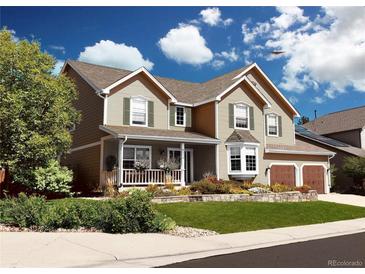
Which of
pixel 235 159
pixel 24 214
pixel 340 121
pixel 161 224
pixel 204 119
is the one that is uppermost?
pixel 340 121

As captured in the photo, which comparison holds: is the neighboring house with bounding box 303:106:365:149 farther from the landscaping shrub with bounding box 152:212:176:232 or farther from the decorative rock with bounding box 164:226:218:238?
the landscaping shrub with bounding box 152:212:176:232

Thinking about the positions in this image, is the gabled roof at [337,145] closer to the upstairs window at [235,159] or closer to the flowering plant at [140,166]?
the upstairs window at [235,159]

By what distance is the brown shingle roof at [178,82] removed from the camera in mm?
24480

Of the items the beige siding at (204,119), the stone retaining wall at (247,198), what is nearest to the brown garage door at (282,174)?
the stone retaining wall at (247,198)

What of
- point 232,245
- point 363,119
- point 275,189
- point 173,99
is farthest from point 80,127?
point 363,119

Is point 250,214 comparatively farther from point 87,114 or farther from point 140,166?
point 87,114

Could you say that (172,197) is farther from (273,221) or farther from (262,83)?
(262,83)

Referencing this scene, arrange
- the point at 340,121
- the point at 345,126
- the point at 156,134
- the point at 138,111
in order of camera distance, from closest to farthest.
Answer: the point at 156,134, the point at 138,111, the point at 345,126, the point at 340,121

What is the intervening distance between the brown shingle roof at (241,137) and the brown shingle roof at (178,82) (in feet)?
8.86

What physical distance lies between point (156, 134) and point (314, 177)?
13.5 meters

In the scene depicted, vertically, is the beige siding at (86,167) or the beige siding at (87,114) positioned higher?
the beige siding at (87,114)

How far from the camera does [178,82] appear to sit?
98.9ft

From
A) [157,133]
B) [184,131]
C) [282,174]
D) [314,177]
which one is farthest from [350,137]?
[157,133]

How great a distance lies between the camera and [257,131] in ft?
87.2
